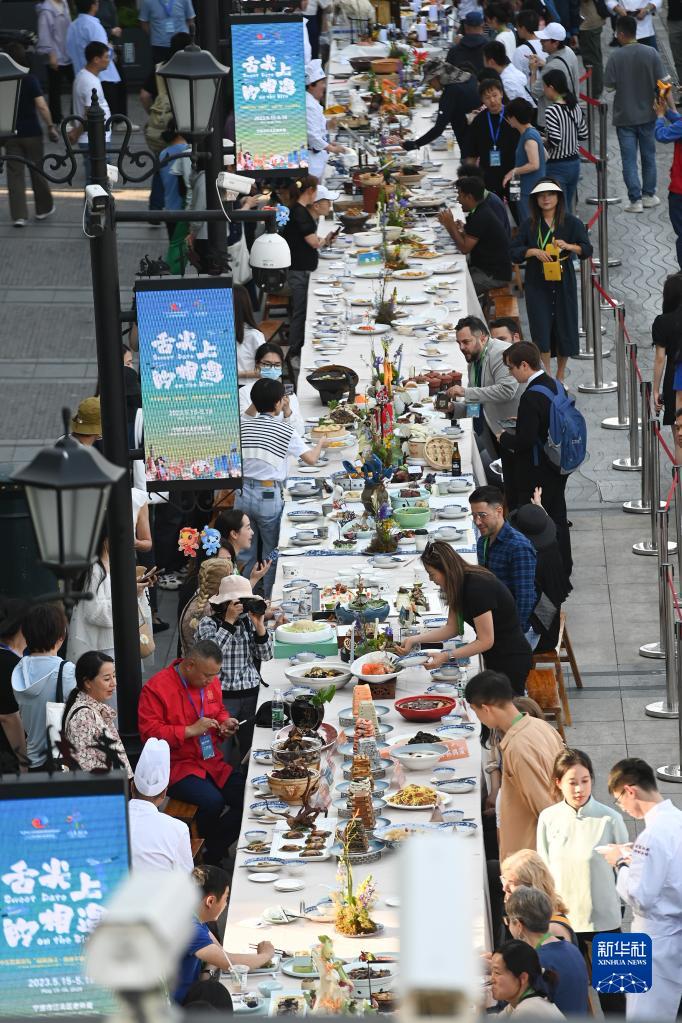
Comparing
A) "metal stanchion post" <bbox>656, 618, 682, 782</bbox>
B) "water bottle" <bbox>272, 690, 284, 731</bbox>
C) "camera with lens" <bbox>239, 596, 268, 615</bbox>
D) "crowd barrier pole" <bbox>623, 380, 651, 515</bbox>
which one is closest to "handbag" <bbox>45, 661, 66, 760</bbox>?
"water bottle" <bbox>272, 690, 284, 731</bbox>

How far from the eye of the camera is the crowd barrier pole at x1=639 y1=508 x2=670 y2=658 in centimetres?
980

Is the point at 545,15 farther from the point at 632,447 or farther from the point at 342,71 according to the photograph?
the point at 632,447

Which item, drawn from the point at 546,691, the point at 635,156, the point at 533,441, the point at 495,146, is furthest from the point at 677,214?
the point at 546,691

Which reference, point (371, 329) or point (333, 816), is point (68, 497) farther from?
point (371, 329)

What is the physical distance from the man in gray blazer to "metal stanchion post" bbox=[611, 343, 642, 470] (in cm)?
140

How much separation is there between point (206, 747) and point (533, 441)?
352cm

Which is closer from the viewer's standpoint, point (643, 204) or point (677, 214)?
point (677, 214)

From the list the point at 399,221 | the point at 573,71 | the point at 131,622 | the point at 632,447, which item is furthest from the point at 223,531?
the point at 573,71

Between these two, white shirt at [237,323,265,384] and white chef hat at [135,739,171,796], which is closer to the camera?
white chef hat at [135,739,171,796]

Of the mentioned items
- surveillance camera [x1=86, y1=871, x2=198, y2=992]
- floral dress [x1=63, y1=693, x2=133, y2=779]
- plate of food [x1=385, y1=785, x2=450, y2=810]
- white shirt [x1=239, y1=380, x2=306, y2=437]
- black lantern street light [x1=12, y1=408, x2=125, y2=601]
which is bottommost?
white shirt [x1=239, y1=380, x2=306, y2=437]

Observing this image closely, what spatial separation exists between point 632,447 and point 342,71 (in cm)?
951

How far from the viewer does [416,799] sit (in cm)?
713

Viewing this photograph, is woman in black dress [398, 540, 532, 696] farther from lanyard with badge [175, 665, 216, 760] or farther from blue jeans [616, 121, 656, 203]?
blue jeans [616, 121, 656, 203]

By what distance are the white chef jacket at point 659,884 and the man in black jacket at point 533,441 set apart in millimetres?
4494
